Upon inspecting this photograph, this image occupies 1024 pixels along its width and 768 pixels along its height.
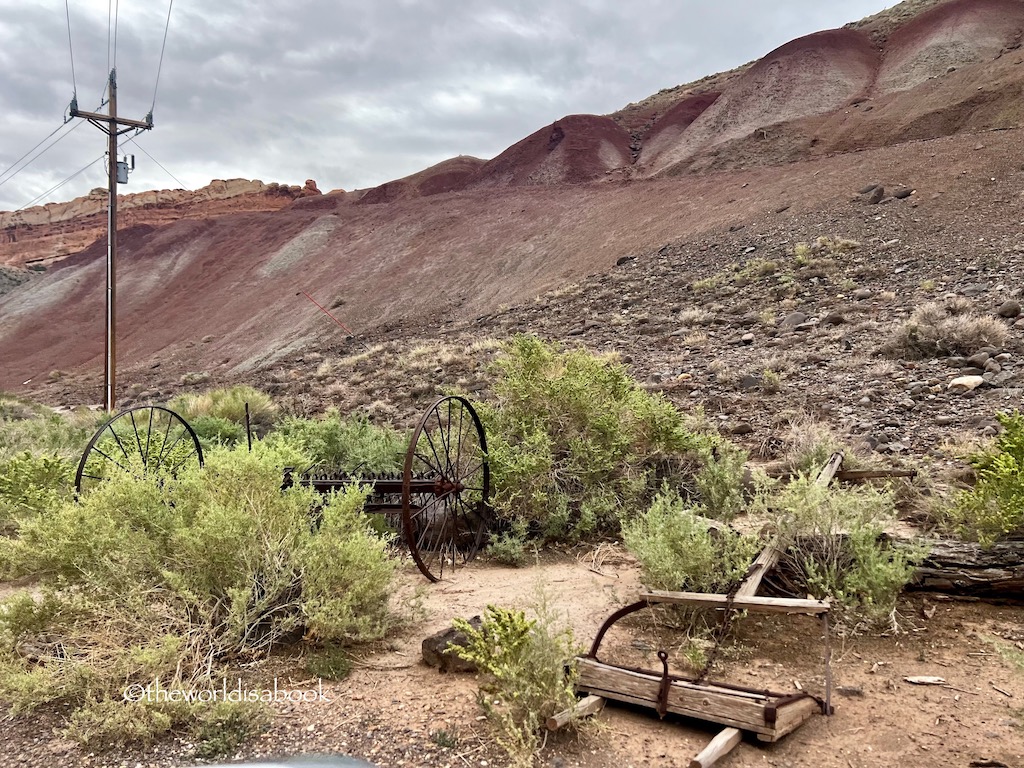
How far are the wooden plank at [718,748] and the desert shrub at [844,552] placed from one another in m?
1.38

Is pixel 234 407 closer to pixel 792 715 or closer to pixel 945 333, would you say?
pixel 945 333

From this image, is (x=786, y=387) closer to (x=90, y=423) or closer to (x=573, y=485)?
(x=573, y=485)

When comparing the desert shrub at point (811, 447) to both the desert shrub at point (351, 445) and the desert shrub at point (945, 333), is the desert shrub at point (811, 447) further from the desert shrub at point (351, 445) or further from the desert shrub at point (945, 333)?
the desert shrub at point (351, 445)

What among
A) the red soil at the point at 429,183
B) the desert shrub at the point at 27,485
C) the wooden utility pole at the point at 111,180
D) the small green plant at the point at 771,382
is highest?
the red soil at the point at 429,183

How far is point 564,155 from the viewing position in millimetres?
37156

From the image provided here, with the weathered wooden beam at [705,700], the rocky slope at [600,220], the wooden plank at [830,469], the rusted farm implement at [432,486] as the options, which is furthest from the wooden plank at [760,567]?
the rocky slope at [600,220]

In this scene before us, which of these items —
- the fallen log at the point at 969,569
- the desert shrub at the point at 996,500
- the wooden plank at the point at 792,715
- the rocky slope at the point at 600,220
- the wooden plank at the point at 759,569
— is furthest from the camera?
the rocky slope at the point at 600,220

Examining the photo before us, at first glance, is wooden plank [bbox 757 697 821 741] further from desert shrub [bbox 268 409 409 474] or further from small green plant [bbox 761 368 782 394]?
small green plant [bbox 761 368 782 394]

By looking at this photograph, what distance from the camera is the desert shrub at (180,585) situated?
3521mm

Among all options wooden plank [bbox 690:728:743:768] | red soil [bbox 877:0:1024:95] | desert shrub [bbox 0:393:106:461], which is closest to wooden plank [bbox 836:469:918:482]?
wooden plank [bbox 690:728:743:768]

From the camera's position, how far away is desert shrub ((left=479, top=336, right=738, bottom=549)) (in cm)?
664

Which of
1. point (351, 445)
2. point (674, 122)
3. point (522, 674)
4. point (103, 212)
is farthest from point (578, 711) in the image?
point (103, 212)

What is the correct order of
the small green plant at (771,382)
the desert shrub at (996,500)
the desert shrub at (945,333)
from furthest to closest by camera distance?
the small green plant at (771,382)
the desert shrub at (945,333)
the desert shrub at (996,500)

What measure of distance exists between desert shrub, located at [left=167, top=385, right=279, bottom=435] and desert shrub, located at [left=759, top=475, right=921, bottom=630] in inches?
395
